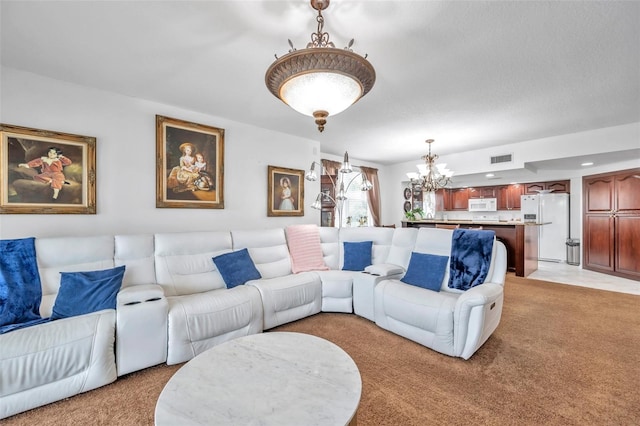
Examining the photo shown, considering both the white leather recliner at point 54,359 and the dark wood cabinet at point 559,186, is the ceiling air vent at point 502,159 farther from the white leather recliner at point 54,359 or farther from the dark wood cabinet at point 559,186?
the white leather recliner at point 54,359

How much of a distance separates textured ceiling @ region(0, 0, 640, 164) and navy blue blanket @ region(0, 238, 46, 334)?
1.61 metres

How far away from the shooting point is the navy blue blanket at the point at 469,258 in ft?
8.59

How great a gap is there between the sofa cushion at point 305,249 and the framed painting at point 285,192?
0.69m

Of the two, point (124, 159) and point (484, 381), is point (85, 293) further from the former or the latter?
point (484, 381)

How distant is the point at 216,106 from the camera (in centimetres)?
335

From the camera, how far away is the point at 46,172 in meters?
2.59

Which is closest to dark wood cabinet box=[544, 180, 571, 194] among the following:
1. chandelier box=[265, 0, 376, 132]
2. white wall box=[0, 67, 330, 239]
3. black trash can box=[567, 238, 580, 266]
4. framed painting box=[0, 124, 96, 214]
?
black trash can box=[567, 238, 580, 266]

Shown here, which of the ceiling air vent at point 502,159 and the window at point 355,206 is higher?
the ceiling air vent at point 502,159

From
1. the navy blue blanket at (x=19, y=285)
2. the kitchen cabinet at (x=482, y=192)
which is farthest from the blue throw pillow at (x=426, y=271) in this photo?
the kitchen cabinet at (x=482, y=192)

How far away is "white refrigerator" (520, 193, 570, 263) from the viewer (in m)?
5.95

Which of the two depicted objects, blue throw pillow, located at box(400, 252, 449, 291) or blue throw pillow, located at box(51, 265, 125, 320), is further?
blue throw pillow, located at box(400, 252, 449, 291)

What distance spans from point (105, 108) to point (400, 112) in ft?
11.1

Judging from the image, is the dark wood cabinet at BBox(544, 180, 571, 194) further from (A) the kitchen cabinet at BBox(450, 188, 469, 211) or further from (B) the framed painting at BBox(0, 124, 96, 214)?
(B) the framed painting at BBox(0, 124, 96, 214)

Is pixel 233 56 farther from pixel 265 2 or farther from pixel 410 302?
pixel 410 302
